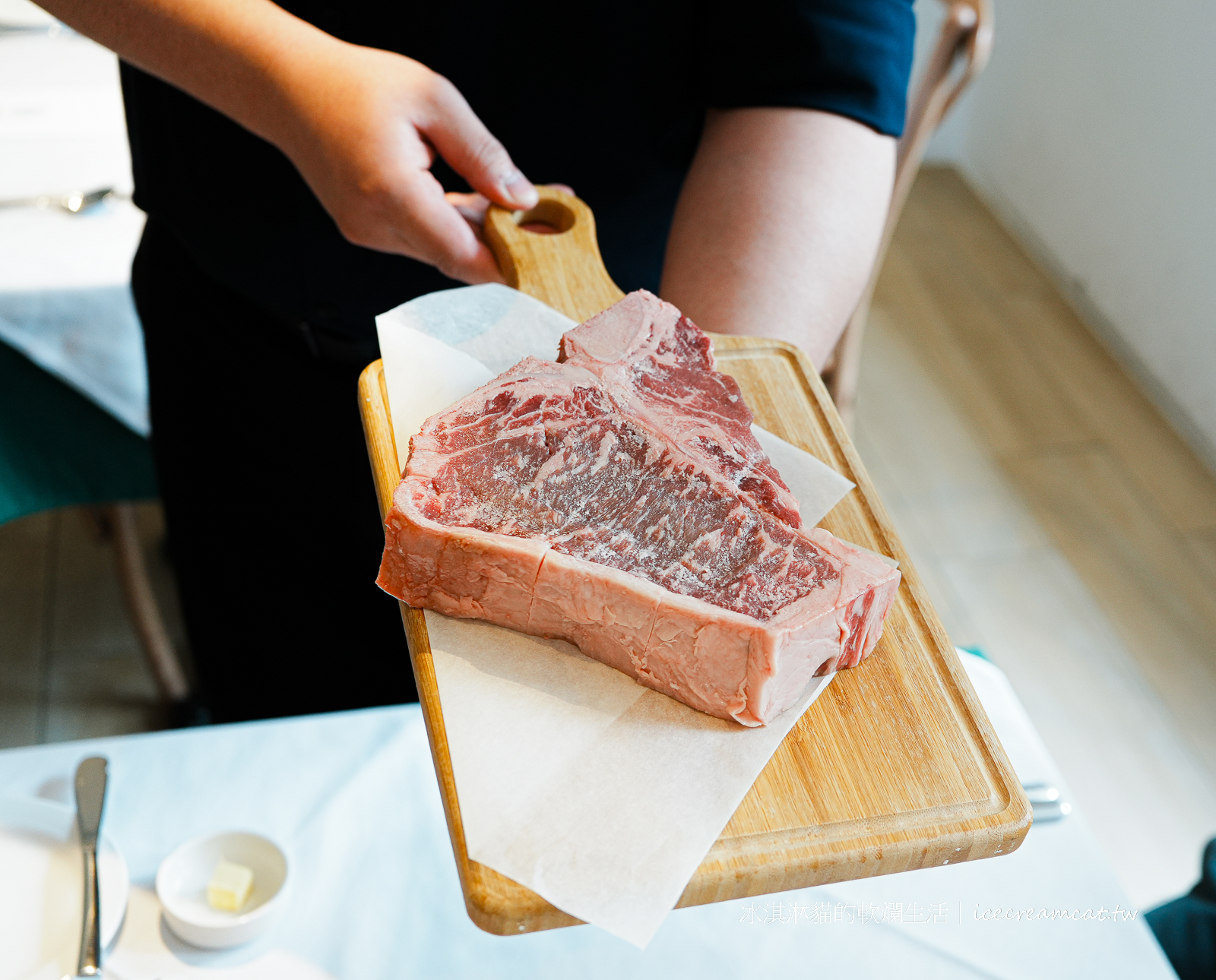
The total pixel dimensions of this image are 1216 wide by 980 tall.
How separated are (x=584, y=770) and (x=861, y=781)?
21cm

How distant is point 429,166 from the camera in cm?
113

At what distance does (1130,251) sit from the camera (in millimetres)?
3580

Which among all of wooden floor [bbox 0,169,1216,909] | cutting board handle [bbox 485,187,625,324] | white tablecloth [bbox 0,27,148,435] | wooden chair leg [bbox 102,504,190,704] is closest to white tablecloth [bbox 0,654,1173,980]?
cutting board handle [bbox 485,187,625,324]

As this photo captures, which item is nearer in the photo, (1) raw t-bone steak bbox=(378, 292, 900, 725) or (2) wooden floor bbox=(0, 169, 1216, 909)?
(1) raw t-bone steak bbox=(378, 292, 900, 725)

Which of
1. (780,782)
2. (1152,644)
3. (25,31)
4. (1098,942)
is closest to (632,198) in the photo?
(780,782)

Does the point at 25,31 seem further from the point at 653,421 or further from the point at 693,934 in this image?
the point at 693,934

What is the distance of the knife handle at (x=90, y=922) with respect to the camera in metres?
1.01

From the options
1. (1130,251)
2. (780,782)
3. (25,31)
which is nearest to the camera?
(780,782)

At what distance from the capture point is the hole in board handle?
44.9 inches

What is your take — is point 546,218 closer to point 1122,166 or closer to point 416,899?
point 416,899

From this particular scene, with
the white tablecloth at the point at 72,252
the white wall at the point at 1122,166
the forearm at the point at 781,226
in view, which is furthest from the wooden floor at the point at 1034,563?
the forearm at the point at 781,226

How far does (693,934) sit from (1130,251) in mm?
3246

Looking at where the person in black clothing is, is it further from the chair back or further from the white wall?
the white wall

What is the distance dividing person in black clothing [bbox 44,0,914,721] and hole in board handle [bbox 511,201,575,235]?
0.03 m
